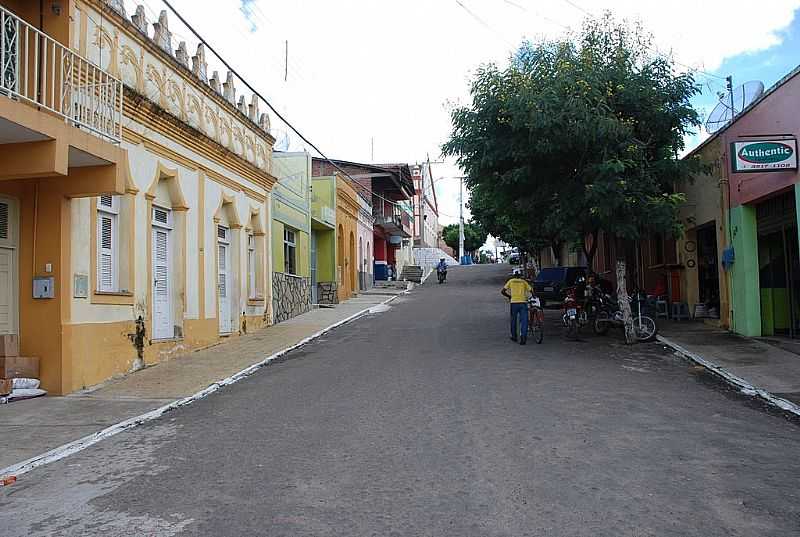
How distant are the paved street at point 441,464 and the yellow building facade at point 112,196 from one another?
2.66 metres

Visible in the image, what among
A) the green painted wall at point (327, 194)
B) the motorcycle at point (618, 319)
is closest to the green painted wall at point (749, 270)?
the motorcycle at point (618, 319)

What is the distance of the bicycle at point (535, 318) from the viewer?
51.8 feet

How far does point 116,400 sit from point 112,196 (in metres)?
3.82

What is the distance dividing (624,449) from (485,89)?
Answer: 33.0ft

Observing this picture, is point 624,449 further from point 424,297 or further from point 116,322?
point 424,297

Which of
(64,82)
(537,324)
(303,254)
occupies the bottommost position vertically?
(537,324)

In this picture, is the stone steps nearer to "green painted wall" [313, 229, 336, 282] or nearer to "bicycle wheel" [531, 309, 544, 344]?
"green painted wall" [313, 229, 336, 282]

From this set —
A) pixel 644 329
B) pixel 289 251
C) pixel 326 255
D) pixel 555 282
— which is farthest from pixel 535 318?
pixel 326 255

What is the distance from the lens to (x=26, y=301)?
10.8m

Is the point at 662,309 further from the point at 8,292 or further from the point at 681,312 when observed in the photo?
the point at 8,292

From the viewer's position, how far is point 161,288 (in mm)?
14422

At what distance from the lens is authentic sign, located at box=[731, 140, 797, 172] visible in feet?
42.0

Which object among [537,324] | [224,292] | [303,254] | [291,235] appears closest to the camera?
[537,324]

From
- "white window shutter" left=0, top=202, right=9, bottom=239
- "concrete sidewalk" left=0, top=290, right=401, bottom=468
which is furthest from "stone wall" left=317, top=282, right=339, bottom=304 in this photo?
"white window shutter" left=0, top=202, right=9, bottom=239
